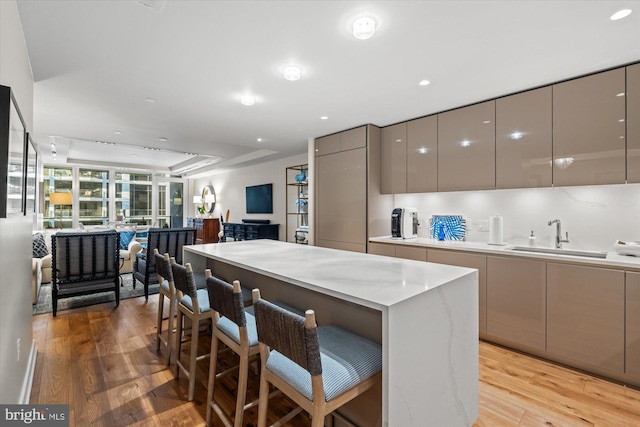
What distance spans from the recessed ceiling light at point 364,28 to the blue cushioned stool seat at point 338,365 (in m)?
1.75

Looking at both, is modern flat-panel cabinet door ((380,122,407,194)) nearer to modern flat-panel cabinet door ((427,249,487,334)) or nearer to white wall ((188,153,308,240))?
modern flat-panel cabinet door ((427,249,487,334))

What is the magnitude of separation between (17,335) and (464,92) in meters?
3.77

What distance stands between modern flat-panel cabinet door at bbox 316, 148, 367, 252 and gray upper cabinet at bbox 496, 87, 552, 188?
5.00 feet

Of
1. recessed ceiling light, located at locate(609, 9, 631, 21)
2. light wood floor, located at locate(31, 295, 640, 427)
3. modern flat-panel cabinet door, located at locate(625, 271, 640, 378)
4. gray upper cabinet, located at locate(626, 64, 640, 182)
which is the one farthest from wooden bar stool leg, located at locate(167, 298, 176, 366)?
gray upper cabinet, located at locate(626, 64, 640, 182)

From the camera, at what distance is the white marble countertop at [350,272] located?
4.09 feet

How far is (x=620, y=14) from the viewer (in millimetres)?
1691

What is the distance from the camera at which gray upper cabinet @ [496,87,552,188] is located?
8.70 ft

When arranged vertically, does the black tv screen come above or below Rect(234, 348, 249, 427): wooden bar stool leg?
above

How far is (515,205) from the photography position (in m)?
3.11

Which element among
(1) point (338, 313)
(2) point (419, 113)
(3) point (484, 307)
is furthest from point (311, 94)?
(3) point (484, 307)

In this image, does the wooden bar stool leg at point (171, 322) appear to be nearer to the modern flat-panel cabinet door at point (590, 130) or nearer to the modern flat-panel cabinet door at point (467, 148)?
the modern flat-panel cabinet door at point (467, 148)

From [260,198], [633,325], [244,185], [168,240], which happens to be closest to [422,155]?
[633,325]

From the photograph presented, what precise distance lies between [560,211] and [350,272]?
2469 mm

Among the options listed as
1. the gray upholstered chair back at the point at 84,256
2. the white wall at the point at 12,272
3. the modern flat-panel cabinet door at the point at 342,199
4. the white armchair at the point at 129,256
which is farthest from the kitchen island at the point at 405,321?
the white armchair at the point at 129,256
